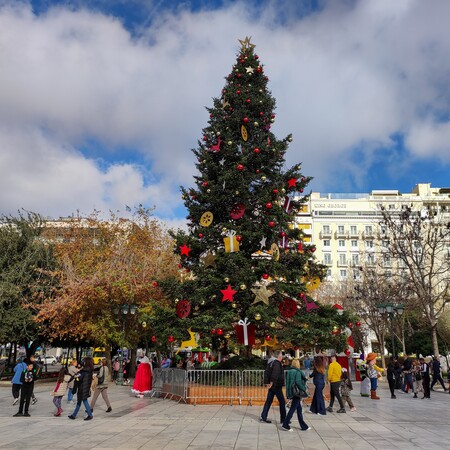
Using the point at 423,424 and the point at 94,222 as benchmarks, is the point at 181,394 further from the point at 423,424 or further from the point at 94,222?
the point at 94,222

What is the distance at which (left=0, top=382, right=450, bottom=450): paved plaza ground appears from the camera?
29.0 feet

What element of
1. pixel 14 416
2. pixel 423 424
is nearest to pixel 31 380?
pixel 14 416

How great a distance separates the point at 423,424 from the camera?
37.8 ft

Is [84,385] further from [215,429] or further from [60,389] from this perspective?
[215,429]

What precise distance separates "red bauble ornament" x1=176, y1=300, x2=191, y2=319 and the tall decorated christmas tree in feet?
0.13

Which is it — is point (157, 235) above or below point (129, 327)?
above

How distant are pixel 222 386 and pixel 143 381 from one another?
477 cm

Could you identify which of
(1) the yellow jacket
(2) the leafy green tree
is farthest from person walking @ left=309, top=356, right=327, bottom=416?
(2) the leafy green tree

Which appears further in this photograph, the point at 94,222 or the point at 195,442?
the point at 94,222

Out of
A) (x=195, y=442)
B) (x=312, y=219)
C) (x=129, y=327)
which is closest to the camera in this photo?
(x=195, y=442)

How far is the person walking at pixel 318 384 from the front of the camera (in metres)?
12.9

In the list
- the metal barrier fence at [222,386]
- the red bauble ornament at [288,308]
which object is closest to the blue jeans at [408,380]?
the red bauble ornament at [288,308]

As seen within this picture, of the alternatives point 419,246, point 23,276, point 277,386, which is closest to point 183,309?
point 277,386

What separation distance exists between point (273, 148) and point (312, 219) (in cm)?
6097
